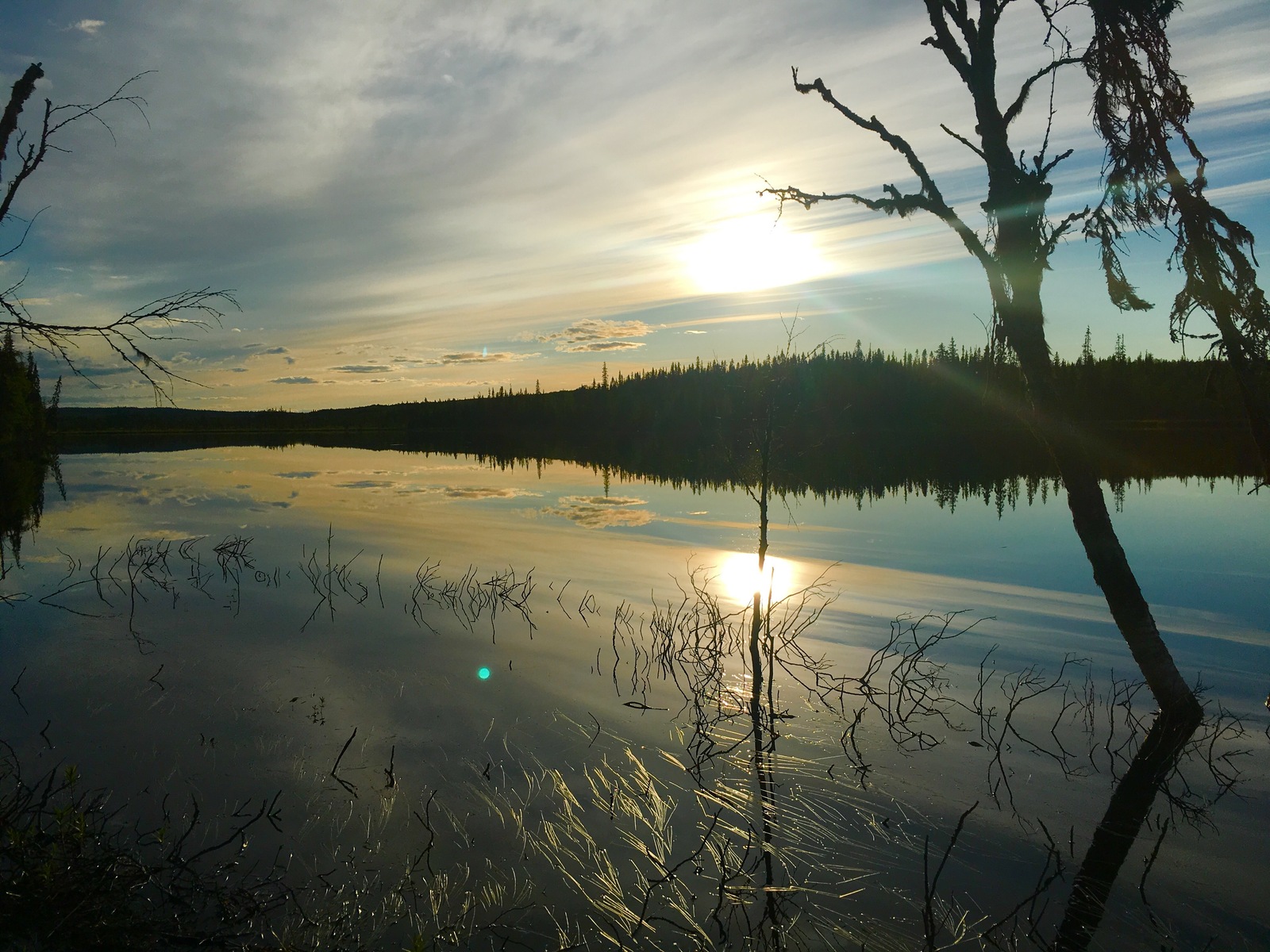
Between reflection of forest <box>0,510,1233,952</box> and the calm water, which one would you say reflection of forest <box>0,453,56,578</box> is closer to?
the calm water

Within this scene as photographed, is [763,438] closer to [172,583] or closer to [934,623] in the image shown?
[934,623]

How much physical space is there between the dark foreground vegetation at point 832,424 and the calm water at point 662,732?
2976 millimetres

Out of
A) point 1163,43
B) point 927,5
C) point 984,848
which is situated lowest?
point 984,848

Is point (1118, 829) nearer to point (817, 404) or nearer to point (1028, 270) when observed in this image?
point (1028, 270)

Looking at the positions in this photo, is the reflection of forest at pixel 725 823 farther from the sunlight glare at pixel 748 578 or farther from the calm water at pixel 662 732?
the sunlight glare at pixel 748 578

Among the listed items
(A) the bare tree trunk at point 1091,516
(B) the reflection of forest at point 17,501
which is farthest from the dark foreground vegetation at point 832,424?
(B) the reflection of forest at point 17,501

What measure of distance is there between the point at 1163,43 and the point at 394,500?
86.2 ft

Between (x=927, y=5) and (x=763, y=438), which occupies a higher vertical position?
(x=927, y=5)

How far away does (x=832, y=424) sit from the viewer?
306 ft

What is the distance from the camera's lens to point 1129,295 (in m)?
7.67

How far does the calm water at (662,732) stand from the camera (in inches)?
187

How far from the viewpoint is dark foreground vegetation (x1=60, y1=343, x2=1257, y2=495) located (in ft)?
32.7

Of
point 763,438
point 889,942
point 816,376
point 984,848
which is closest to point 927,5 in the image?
point 763,438

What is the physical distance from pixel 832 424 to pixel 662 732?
89.3 meters
